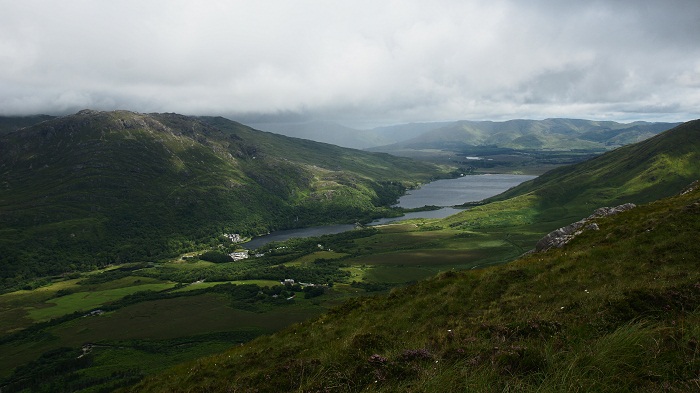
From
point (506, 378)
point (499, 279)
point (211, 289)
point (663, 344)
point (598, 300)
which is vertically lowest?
point (211, 289)

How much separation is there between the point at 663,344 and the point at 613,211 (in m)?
54.8

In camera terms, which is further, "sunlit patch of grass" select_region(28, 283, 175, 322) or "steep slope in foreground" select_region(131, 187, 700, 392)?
"sunlit patch of grass" select_region(28, 283, 175, 322)

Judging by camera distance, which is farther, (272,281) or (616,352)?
(272,281)

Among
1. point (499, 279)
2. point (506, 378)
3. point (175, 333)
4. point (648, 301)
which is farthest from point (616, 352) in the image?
point (175, 333)

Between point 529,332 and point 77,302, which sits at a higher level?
point 529,332

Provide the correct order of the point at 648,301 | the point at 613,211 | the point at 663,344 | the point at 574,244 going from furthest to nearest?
the point at 613,211 → the point at 574,244 → the point at 648,301 → the point at 663,344

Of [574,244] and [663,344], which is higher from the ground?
[663,344]

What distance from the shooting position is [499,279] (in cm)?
3086

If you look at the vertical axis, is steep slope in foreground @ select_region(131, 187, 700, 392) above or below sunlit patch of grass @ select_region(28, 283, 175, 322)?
above

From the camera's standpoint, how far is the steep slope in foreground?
7723 mm

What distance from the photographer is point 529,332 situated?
1461 centimetres

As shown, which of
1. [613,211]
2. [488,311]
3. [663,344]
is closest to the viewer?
[663,344]

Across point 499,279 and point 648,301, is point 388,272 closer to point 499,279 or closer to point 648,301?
point 499,279

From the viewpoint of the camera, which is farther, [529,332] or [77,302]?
[77,302]
